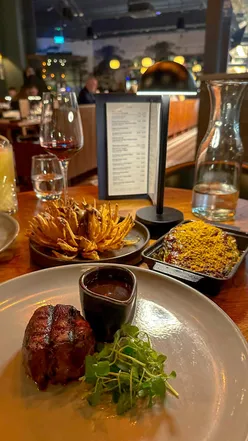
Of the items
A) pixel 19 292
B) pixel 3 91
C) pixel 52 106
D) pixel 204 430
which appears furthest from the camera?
pixel 3 91

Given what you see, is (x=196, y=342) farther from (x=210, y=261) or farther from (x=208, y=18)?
(x=208, y=18)

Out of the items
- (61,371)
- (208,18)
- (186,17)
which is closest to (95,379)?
(61,371)

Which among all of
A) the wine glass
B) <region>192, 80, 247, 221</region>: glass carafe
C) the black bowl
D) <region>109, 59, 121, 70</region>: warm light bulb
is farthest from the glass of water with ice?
<region>109, 59, 121, 70</region>: warm light bulb

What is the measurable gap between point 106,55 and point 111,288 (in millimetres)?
14410

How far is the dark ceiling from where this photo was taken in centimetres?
991

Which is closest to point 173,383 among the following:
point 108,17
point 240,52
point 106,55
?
point 240,52

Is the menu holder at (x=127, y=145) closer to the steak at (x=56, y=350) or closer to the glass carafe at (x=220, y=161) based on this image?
the glass carafe at (x=220, y=161)

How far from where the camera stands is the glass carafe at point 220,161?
119 cm

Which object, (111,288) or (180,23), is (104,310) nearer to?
(111,288)

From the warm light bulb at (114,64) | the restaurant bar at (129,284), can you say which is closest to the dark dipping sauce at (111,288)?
the restaurant bar at (129,284)

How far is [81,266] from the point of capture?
0.80 metres

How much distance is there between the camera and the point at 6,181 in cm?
121

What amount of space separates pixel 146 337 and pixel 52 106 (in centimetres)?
84

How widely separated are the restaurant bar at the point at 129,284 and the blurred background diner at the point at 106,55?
1.12ft
